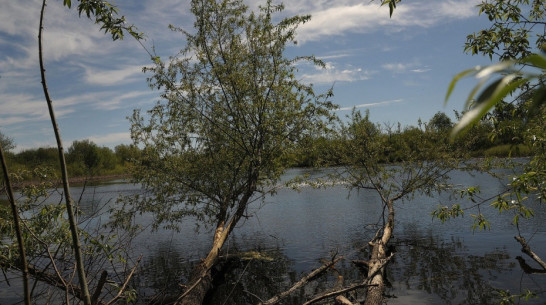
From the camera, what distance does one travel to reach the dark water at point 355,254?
9539 millimetres

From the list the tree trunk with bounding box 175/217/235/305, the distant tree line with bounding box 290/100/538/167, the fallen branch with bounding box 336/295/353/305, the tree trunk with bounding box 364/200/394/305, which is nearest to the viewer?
the fallen branch with bounding box 336/295/353/305

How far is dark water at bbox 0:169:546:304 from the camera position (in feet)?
31.3

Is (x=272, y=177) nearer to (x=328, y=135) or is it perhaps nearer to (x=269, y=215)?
(x=328, y=135)

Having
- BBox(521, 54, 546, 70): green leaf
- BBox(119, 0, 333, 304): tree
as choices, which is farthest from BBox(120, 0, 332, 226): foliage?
BBox(521, 54, 546, 70): green leaf

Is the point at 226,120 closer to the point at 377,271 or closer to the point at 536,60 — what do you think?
the point at 377,271

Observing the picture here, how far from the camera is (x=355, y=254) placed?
511 inches

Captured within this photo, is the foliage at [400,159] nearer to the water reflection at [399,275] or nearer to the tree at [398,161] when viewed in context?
the tree at [398,161]

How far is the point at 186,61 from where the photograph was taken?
39.7 feet

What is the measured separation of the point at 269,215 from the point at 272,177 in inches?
311

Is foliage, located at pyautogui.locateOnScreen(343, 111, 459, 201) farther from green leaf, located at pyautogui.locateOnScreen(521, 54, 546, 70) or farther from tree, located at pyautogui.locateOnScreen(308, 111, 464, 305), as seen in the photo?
green leaf, located at pyautogui.locateOnScreen(521, 54, 546, 70)

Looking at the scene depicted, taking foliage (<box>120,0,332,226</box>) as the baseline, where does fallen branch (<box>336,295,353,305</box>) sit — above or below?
below

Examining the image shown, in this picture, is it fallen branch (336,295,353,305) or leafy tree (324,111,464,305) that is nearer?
fallen branch (336,295,353,305)

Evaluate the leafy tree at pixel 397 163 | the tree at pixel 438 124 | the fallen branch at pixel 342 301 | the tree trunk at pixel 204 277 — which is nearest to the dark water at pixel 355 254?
the tree trunk at pixel 204 277

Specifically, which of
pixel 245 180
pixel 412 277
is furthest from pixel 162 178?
pixel 412 277
